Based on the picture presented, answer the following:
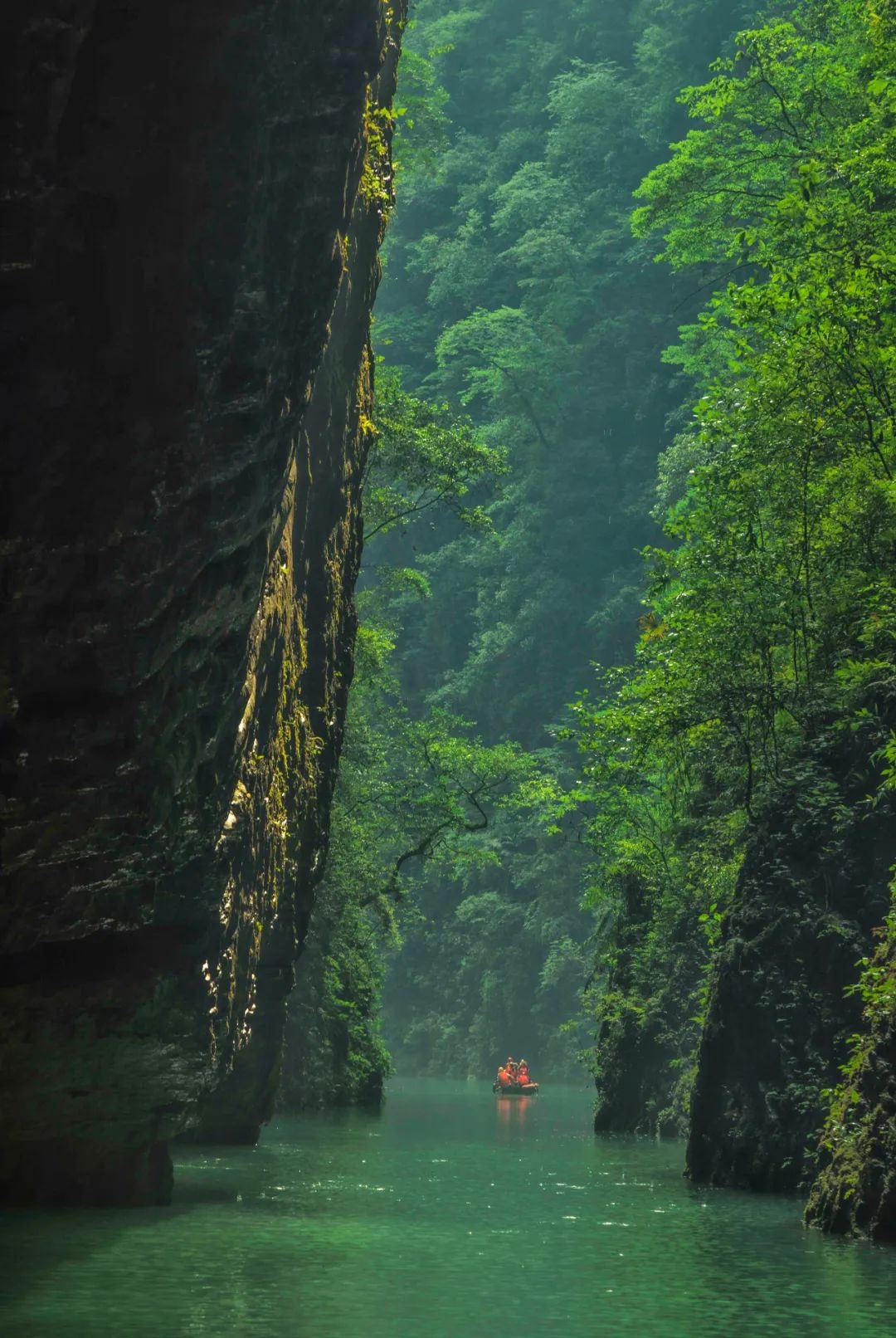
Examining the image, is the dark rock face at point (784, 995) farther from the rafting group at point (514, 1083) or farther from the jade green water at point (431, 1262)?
the rafting group at point (514, 1083)

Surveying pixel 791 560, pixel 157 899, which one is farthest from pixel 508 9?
pixel 157 899

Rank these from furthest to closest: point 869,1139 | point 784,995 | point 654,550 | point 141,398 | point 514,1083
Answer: point 514,1083
point 654,550
point 784,995
point 869,1139
point 141,398

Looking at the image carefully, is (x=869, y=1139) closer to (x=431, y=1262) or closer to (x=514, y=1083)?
(x=431, y=1262)

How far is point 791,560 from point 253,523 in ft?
42.6

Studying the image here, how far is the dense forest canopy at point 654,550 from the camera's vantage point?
20.0 metres

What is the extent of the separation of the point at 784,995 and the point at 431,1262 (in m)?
7.30

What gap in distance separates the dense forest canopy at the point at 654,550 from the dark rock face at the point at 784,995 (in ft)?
0.14

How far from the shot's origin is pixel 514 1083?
164ft

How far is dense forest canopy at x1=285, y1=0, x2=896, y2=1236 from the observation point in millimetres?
19969

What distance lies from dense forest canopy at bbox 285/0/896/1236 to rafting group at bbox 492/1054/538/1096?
6167 mm

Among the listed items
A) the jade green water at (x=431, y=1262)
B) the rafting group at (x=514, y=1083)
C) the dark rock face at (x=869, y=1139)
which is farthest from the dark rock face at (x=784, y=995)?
the rafting group at (x=514, y=1083)

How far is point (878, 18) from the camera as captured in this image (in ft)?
81.9

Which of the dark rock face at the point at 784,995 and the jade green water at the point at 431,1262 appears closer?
the jade green water at the point at 431,1262

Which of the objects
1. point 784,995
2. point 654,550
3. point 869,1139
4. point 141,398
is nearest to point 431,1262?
point 869,1139
